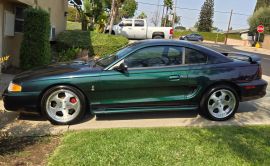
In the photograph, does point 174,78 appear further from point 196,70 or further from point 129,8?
point 129,8

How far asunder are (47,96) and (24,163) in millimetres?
1564

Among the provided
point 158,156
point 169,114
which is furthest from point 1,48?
point 158,156

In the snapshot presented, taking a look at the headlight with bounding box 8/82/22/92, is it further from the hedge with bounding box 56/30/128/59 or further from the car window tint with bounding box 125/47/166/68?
the hedge with bounding box 56/30/128/59

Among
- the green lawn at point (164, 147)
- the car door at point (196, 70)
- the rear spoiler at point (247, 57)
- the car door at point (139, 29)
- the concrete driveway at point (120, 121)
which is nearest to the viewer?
the green lawn at point (164, 147)

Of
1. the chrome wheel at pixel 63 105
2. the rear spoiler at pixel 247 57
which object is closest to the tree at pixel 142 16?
the rear spoiler at pixel 247 57

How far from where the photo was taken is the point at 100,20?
26266mm

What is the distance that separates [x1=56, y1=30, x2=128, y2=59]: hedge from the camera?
1588 cm

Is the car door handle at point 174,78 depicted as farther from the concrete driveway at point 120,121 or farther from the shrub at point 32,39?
the shrub at point 32,39

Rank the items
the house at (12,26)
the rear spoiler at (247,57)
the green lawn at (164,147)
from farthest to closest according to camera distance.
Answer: the house at (12,26)
the rear spoiler at (247,57)
the green lawn at (164,147)

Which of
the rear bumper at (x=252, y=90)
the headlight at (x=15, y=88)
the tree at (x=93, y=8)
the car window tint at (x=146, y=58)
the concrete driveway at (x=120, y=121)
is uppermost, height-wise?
the tree at (x=93, y=8)

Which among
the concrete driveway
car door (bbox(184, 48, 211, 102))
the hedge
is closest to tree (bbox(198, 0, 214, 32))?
the hedge

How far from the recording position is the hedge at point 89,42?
625 inches

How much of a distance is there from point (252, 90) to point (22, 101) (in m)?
3.98

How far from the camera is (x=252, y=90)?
→ 257 inches
